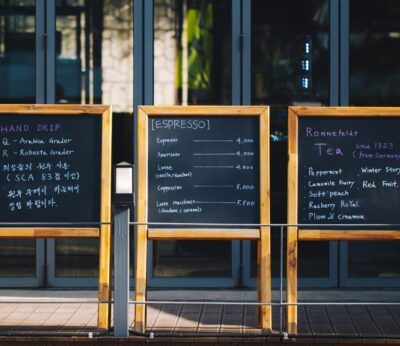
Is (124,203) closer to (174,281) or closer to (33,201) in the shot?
(33,201)

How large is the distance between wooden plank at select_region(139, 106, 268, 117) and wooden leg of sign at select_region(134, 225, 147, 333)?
0.89m

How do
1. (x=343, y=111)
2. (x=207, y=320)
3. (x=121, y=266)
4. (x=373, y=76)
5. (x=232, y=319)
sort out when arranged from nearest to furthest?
(x=121, y=266) → (x=343, y=111) → (x=207, y=320) → (x=232, y=319) → (x=373, y=76)

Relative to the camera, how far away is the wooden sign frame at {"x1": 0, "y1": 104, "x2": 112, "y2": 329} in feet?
23.5

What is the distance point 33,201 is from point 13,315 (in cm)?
125


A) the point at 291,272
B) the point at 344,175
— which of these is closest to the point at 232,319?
the point at 291,272

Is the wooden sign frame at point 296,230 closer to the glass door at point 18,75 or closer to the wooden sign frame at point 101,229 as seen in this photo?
the wooden sign frame at point 101,229

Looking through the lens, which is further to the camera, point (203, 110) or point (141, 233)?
point (203, 110)

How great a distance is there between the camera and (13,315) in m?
8.02

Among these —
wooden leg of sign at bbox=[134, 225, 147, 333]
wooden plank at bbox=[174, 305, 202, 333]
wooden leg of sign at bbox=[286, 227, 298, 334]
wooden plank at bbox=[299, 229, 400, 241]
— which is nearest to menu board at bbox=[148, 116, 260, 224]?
wooden leg of sign at bbox=[134, 225, 147, 333]

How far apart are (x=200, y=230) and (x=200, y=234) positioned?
33 millimetres

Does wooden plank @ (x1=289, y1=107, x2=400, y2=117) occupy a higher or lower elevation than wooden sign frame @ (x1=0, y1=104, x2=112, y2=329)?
higher

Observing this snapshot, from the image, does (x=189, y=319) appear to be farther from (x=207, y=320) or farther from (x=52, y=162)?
(x=52, y=162)

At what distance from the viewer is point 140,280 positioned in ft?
23.5

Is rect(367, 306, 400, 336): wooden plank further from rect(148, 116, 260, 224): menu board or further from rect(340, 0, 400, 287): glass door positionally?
rect(148, 116, 260, 224): menu board
